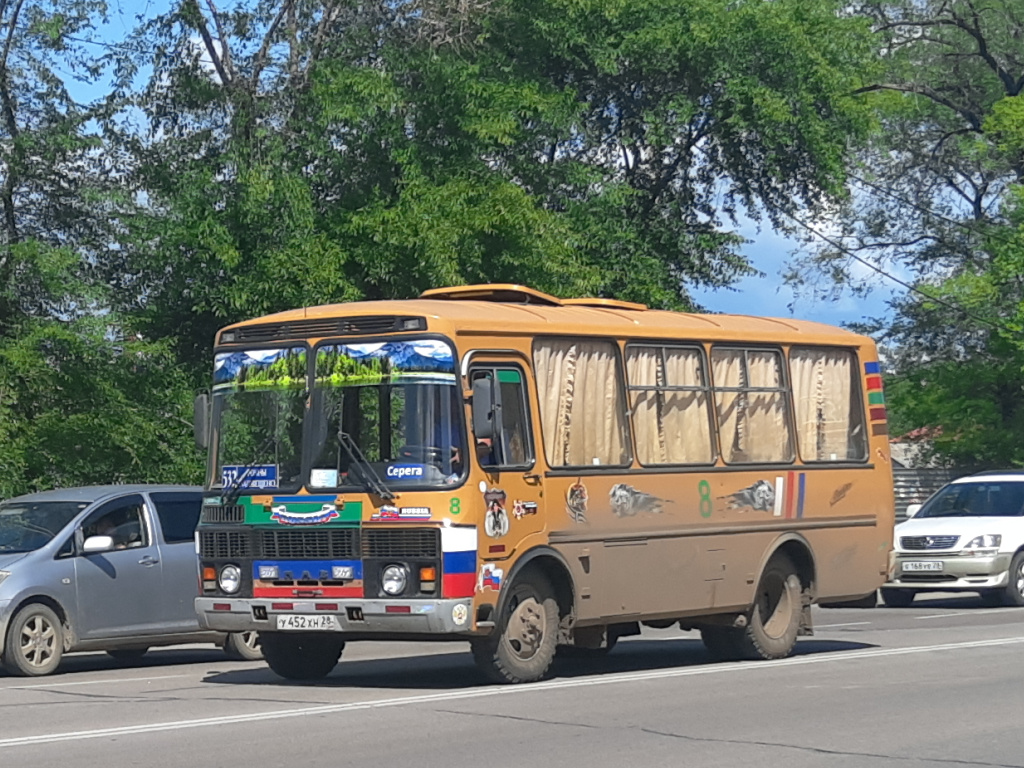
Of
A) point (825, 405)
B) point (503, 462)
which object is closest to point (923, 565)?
point (825, 405)

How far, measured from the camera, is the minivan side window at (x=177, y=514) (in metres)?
15.7

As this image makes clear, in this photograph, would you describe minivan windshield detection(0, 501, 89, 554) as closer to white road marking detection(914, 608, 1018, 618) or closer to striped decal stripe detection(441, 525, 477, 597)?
striped decal stripe detection(441, 525, 477, 597)

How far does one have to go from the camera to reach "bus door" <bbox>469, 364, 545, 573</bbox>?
11.8 meters

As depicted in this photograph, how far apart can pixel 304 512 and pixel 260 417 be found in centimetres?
90

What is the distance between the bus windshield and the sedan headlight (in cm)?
1268

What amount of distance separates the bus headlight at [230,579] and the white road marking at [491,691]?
1.65m

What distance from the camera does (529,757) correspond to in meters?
8.77

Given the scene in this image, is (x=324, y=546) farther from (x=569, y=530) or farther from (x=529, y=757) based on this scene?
(x=529, y=757)

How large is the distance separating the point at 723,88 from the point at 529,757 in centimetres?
2405

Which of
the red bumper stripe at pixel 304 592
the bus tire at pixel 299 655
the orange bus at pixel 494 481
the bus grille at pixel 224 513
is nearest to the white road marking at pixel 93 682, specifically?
the bus tire at pixel 299 655

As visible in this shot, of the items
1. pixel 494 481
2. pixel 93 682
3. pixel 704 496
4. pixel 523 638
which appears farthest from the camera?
pixel 704 496

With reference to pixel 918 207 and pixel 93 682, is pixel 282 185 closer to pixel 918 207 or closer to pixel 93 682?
pixel 93 682

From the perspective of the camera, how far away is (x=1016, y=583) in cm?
2269

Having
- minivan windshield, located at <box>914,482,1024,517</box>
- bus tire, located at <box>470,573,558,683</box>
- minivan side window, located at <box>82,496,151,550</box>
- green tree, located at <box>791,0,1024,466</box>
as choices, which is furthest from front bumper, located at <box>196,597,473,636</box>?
green tree, located at <box>791,0,1024,466</box>
